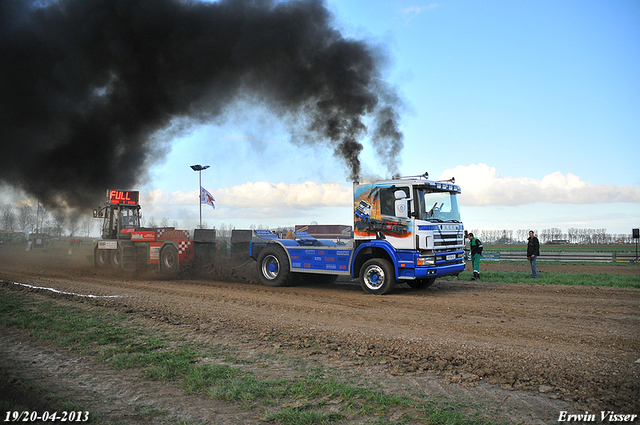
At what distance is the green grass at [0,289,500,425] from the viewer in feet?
13.1

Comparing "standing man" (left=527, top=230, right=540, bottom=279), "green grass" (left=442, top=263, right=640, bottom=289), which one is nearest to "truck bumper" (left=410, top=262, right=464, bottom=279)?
"green grass" (left=442, top=263, right=640, bottom=289)

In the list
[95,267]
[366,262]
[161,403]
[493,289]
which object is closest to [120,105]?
[95,267]

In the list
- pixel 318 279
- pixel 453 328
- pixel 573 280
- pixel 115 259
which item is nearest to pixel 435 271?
pixel 453 328

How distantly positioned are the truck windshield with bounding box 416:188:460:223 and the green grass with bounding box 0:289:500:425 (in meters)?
6.71

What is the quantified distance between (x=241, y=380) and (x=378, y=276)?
737 centimetres

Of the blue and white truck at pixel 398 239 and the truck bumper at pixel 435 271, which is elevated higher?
the blue and white truck at pixel 398 239

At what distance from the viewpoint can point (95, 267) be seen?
21344mm

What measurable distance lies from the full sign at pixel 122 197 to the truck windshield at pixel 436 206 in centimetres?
1545

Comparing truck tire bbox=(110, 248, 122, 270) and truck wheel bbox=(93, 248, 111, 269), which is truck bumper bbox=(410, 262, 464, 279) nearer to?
truck tire bbox=(110, 248, 122, 270)

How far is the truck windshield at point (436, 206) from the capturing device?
37.3 feet

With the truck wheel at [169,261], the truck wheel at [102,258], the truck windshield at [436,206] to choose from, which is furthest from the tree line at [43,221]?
the truck windshield at [436,206]

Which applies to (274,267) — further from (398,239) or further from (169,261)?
(169,261)

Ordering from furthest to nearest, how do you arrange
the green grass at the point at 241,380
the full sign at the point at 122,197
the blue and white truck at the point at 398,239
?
1. the full sign at the point at 122,197
2. the blue and white truck at the point at 398,239
3. the green grass at the point at 241,380

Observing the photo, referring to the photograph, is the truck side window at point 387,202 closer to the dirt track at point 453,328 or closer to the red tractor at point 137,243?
the dirt track at point 453,328
